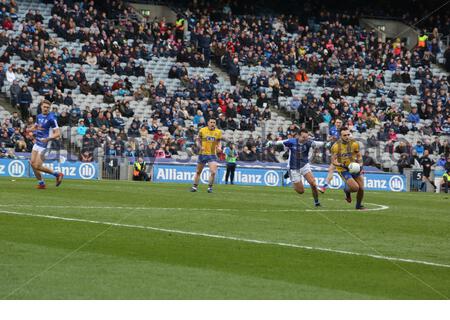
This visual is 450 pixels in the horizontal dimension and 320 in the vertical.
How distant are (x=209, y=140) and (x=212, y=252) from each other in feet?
52.4

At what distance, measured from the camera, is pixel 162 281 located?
1018 cm

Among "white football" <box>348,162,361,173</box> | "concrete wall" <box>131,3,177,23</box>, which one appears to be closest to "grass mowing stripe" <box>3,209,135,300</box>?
"white football" <box>348,162,361,173</box>

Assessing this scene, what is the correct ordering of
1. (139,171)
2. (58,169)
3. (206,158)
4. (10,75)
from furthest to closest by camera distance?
(10,75)
(139,171)
(58,169)
(206,158)

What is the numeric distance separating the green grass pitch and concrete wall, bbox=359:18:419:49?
132ft

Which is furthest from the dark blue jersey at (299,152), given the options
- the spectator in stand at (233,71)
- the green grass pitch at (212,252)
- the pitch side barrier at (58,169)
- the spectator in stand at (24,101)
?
the spectator in stand at (233,71)

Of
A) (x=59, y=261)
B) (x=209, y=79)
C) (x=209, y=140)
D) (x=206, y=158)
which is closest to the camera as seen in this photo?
(x=59, y=261)

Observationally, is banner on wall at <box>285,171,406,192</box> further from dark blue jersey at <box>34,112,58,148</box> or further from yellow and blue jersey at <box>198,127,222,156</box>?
dark blue jersey at <box>34,112,58,148</box>

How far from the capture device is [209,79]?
159 ft

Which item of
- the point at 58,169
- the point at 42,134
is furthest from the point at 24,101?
the point at 42,134

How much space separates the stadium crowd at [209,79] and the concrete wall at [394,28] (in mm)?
1895

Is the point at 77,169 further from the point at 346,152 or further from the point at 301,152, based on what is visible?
the point at 346,152

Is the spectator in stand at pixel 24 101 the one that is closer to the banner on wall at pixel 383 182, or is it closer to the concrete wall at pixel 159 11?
the banner on wall at pixel 383 182

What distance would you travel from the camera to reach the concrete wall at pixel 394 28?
60344 mm

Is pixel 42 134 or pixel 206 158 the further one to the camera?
pixel 206 158
